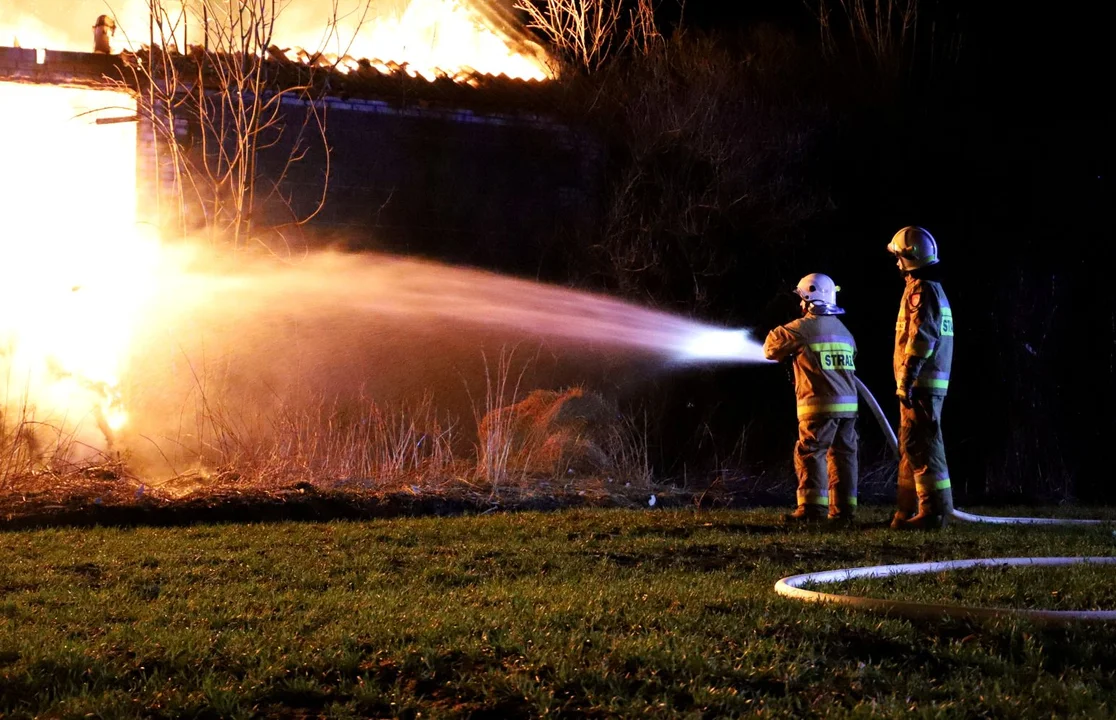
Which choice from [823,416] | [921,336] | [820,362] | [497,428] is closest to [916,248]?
[921,336]

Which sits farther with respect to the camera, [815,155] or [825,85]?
[825,85]

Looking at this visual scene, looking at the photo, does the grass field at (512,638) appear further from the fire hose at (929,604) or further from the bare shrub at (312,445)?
the bare shrub at (312,445)

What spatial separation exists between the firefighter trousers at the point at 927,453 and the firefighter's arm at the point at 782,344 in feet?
3.18

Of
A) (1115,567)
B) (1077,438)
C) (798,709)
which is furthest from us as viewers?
(1077,438)

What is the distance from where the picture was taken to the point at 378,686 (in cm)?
420

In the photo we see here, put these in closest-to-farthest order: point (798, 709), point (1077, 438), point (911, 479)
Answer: point (798, 709) < point (911, 479) < point (1077, 438)

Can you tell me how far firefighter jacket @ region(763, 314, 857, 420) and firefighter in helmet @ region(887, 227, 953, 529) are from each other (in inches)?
17.4

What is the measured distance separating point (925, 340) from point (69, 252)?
9921mm

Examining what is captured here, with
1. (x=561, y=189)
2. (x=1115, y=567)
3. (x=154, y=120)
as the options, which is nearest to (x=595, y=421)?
(x=561, y=189)

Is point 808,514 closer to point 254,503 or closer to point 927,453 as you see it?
point 927,453

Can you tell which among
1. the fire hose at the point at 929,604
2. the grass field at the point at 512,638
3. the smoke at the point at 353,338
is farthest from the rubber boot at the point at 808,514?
the smoke at the point at 353,338

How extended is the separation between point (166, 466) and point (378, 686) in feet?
28.1

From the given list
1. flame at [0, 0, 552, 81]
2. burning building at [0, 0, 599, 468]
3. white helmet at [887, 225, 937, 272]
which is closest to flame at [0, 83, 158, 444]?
burning building at [0, 0, 599, 468]

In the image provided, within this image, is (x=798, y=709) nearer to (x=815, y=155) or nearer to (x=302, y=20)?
(x=815, y=155)
